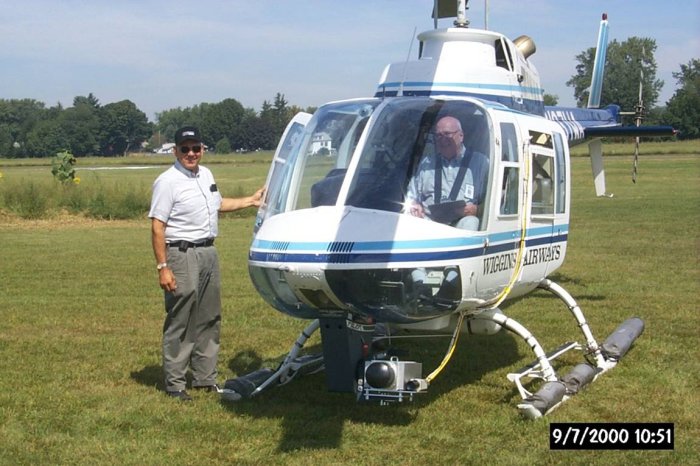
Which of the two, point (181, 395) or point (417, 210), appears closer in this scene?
point (417, 210)

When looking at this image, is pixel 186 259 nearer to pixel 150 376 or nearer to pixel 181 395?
pixel 181 395

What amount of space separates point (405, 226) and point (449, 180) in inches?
23.2

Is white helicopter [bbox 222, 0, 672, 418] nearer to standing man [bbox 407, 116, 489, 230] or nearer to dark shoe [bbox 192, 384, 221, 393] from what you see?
standing man [bbox 407, 116, 489, 230]

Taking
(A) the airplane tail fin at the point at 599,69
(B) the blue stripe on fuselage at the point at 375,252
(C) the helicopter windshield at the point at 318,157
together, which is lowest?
(B) the blue stripe on fuselage at the point at 375,252

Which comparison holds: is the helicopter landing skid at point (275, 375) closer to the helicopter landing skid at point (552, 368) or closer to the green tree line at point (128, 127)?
the helicopter landing skid at point (552, 368)

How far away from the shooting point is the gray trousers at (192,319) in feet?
22.7

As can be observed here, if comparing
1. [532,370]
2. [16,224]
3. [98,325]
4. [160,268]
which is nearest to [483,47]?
[532,370]

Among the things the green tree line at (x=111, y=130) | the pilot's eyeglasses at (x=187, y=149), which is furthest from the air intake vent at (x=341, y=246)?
the green tree line at (x=111, y=130)

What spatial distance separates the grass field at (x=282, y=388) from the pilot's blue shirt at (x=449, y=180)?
1604mm

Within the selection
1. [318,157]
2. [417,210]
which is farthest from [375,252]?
[318,157]

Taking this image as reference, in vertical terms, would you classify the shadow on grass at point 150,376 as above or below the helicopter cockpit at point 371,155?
below

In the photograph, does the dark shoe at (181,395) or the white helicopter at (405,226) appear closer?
the white helicopter at (405,226)

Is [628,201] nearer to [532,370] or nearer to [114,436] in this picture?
[532,370]

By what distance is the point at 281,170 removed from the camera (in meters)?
6.65
